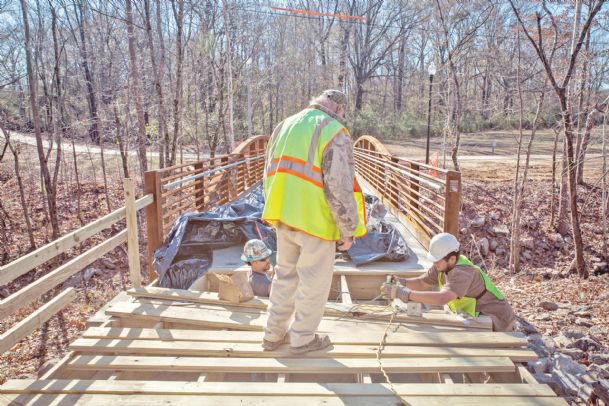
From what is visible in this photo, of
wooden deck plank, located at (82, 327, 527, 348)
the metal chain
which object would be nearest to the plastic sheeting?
wooden deck plank, located at (82, 327, 527, 348)

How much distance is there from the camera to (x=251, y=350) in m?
3.00

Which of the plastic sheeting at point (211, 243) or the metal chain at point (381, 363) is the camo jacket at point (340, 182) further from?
the plastic sheeting at point (211, 243)

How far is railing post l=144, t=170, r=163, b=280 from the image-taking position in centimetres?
519

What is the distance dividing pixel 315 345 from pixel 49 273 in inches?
76.0

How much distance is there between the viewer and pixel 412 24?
31984mm

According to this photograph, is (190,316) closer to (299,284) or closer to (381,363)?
(299,284)

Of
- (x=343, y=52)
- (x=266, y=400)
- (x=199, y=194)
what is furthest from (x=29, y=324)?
(x=343, y=52)

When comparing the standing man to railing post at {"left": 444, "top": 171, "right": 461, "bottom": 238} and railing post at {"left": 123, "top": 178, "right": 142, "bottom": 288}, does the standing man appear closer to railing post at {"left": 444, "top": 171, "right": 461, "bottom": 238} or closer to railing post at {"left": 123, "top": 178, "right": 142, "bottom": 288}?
railing post at {"left": 123, "top": 178, "right": 142, "bottom": 288}

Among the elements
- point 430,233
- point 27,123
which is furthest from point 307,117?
point 27,123

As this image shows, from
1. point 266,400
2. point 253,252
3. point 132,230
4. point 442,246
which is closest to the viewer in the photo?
point 266,400

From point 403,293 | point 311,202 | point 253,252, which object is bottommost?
point 403,293

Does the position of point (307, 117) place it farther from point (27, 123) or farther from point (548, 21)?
point (27, 123)

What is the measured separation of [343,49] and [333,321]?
93.9ft

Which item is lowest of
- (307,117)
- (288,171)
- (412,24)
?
(288,171)
